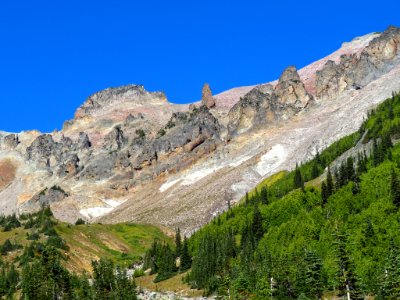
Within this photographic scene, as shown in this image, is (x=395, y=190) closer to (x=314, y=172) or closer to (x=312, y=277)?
(x=312, y=277)

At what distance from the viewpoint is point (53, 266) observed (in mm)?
90438

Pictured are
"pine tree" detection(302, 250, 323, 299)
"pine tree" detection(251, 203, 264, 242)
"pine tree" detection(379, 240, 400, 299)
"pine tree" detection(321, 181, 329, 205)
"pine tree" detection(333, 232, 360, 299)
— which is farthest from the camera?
"pine tree" detection(251, 203, 264, 242)

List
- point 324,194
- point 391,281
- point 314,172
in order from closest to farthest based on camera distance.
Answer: point 391,281 → point 324,194 → point 314,172

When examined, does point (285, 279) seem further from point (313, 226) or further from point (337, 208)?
point (337, 208)

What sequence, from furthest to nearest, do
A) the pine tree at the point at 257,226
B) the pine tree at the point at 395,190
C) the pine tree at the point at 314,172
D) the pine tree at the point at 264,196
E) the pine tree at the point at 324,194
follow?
the pine tree at the point at 314,172
the pine tree at the point at 264,196
the pine tree at the point at 257,226
the pine tree at the point at 324,194
the pine tree at the point at 395,190

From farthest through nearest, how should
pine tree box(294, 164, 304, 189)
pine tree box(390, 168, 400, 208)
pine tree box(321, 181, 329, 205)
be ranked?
pine tree box(294, 164, 304, 189) < pine tree box(321, 181, 329, 205) < pine tree box(390, 168, 400, 208)

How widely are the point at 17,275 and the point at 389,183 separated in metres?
82.0

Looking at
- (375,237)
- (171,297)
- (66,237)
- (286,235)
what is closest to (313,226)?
(286,235)

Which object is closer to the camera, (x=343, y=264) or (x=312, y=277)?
(x=343, y=264)

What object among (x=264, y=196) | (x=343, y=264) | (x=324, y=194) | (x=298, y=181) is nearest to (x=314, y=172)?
(x=298, y=181)

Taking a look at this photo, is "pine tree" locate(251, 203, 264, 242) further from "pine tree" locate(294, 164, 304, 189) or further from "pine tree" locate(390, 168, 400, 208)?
"pine tree" locate(390, 168, 400, 208)

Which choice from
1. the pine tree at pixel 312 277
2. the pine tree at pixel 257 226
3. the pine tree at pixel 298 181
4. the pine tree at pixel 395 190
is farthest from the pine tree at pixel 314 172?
the pine tree at pixel 312 277

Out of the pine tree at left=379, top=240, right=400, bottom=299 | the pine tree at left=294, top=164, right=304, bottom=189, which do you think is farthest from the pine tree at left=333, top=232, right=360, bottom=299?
the pine tree at left=294, top=164, right=304, bottom=189

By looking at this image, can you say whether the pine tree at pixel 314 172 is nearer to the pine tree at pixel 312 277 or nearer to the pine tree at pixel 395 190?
the pine tree at pixel 395 190
